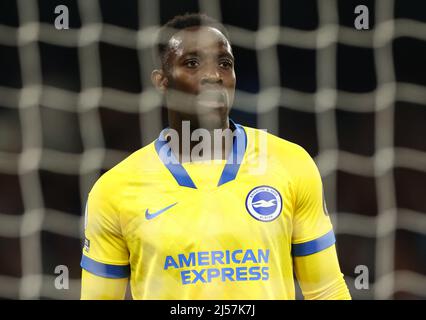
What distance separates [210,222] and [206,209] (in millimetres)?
50

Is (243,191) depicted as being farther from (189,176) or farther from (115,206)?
(115,206)

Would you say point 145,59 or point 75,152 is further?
point 75,152

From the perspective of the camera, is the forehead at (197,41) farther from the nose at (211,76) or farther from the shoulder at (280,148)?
the shoulder at (280,148)

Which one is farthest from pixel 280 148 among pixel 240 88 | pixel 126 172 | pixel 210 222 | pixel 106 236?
pixel 240 88

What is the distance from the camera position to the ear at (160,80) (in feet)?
8.20

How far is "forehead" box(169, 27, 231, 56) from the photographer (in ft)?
7.82

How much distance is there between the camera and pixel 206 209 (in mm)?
2340

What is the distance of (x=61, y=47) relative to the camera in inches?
149

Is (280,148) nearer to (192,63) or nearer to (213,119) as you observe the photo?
(213,119)

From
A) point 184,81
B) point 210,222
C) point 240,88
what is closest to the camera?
point 210,222

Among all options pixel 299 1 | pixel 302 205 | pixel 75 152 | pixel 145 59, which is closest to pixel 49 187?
pixel 75 152

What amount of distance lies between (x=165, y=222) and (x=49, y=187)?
4.84 ft

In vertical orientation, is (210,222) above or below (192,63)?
below

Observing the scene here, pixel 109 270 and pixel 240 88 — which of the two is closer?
pixel 109 270
